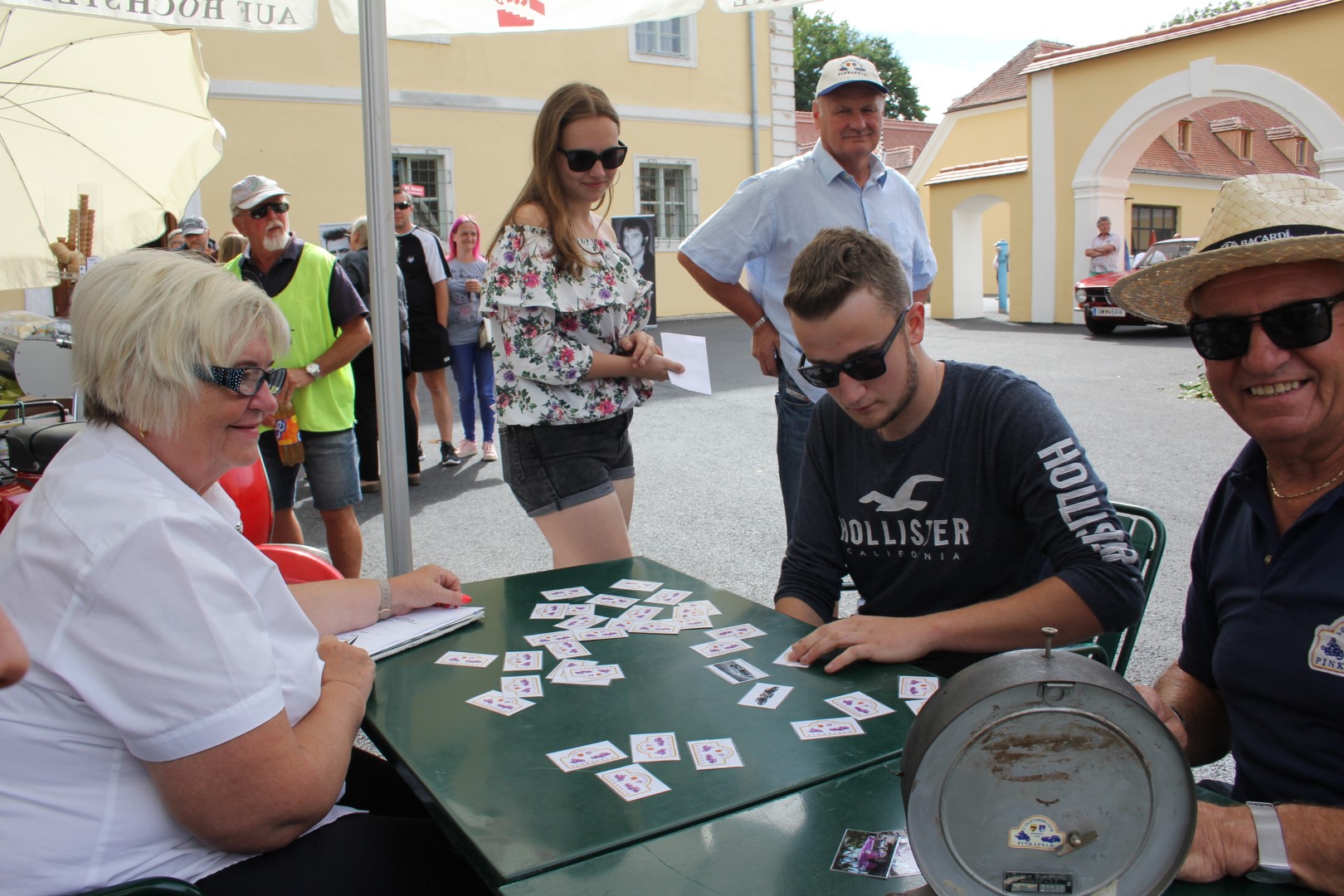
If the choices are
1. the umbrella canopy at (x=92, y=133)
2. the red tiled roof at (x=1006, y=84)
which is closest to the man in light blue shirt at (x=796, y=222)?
the umbrella canopy at (x=92, y=133)

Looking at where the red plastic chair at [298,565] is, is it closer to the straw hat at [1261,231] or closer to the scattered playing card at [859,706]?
the scattered playing card at [859,706]

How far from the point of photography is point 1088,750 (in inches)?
39.6

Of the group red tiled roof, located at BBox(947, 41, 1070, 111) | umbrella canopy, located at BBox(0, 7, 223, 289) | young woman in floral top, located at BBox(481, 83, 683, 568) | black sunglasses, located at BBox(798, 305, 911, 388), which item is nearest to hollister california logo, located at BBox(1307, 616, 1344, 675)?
black sunglasses, located at BBox(798, 305, 911, 388)

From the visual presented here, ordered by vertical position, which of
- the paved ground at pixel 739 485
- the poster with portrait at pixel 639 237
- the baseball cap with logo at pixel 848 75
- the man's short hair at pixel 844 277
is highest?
the poster with portrait at pixel 639 237

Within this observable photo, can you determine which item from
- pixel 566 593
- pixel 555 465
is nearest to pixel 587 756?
pixel 566 593

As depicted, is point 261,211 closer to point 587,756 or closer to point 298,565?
point 298,565

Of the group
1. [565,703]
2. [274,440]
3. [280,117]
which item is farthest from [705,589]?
[280,117]

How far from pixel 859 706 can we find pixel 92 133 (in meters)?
5.21

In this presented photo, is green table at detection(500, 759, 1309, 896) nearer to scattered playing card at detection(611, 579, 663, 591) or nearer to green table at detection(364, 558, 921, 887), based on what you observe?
green table at detection(364, 558, 921, 887)

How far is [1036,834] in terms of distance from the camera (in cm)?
104

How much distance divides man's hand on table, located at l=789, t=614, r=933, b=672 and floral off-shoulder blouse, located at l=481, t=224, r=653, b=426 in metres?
1.24

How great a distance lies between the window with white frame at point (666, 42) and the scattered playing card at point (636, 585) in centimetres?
1845

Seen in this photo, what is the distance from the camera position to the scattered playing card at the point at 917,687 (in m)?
1.77

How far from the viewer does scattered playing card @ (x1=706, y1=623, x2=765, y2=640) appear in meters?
2.10
